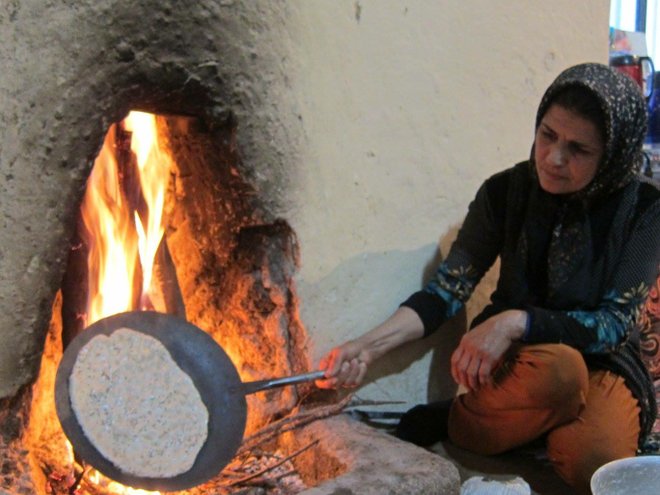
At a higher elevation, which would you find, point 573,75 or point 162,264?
point 573,75

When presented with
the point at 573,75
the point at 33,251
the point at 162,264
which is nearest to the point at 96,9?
the point at 33,251

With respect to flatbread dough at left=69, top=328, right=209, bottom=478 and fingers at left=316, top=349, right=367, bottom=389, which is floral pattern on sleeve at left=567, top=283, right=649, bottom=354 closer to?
fingers at left=316, top=349, right=367, bottom=389

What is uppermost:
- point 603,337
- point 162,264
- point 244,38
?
point 244,38

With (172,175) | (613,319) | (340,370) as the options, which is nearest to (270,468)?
(340,370)

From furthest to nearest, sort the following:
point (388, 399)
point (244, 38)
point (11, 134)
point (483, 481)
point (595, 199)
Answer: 1. point (388, 399)
2. point (595, 199)
3. point (483, 481)
4. point (244, 38)
5. point (11, 134)

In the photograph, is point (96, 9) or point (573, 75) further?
point (573, 75)

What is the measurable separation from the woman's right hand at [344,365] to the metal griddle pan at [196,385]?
0.11 meters

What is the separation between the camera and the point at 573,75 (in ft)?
5.45

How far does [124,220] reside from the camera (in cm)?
170

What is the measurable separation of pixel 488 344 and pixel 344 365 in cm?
33

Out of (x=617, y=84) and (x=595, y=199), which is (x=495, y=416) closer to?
(x=595, y=199)

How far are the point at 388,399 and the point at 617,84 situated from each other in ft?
3.15

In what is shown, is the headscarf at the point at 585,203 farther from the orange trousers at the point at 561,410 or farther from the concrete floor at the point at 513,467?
the concrete floor at the point at 513,467

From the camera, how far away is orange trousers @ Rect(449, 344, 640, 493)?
→ 5.40 ft
